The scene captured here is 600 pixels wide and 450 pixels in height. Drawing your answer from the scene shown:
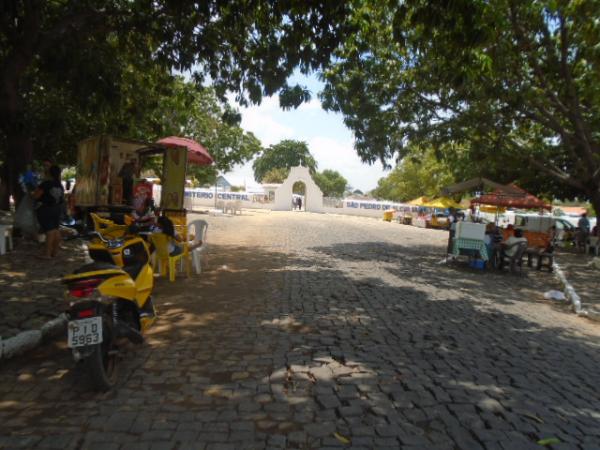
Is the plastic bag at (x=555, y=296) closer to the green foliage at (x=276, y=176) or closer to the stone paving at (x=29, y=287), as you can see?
the stone paving at (x=29, y=287)

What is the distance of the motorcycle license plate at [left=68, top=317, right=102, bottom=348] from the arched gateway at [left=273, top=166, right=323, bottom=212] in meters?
43.1

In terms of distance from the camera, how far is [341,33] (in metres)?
6.66

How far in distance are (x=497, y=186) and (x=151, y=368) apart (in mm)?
13537

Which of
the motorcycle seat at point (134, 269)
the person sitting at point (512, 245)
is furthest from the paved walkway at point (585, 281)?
the motorcycle seat at point (134, 269)

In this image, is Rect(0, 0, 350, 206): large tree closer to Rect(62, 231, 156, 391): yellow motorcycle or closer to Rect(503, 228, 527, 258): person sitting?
Rect(62, 231, 156, 391): yellow motorcycle

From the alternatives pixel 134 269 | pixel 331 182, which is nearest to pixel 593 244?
pixel 134 269

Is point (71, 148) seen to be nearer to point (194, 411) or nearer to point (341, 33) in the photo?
point (341, 33)

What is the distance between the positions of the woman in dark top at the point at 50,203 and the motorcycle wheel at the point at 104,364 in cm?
564

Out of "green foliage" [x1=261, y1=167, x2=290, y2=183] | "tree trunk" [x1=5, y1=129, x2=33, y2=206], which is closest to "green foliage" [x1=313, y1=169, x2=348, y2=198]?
"green foliage" [x1=261, y1=167, x2=290, y2=183]

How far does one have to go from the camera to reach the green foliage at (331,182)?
3782 inches

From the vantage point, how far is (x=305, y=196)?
4669cm

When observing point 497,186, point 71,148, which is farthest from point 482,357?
point 71,148

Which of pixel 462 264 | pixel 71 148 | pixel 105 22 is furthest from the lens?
pixel 71 148

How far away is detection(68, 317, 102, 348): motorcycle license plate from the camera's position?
3293 mm
